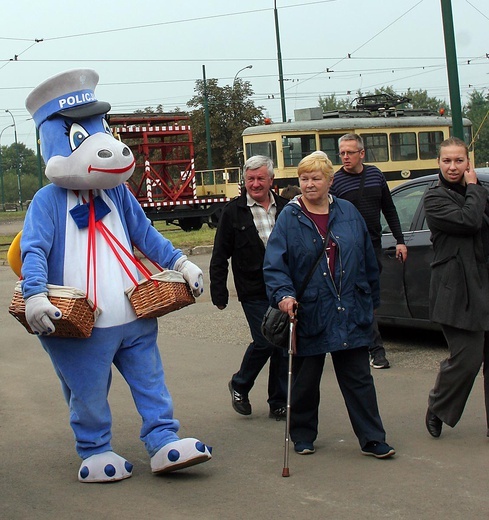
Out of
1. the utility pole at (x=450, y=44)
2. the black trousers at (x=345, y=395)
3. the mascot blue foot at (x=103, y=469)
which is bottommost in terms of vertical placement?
the mascot blue foot at (x=103, y=469)

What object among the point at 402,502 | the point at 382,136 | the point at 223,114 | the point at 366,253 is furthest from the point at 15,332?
the point at 223,114

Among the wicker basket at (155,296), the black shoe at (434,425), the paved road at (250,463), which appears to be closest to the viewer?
the paved road at (250,463)

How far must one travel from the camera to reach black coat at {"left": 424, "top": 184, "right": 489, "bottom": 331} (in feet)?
18.5

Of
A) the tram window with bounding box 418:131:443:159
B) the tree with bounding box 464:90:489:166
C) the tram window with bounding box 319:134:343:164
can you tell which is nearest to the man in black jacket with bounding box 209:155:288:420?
the tram window with bounding box 319:134:343:164

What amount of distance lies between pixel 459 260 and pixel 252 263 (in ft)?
4.98

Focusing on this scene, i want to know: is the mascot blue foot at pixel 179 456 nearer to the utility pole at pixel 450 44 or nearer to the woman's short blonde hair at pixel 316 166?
the woman's short blonde hair at pixel 316 166

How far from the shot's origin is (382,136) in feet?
86.0

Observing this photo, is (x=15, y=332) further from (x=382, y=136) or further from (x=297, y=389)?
(x=382, y=136)

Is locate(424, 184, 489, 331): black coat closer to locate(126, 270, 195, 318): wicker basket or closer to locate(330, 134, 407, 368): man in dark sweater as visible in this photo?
locate(126, 270, 195, 318): wicker basket

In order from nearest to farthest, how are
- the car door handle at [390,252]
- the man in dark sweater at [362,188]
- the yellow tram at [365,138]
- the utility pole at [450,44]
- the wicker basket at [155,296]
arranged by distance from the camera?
Answer: the wicker basket at [155,296], the man in dark sweater at [362,188], the car door handle at [390,252], the utility pole at [450,44], the yellow tram at [365,138]

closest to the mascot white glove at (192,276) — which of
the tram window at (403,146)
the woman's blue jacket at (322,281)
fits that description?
the woman's blue jacket at (322,281)

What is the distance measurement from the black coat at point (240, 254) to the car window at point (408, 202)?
2462 mm

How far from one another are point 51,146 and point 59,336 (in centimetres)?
119

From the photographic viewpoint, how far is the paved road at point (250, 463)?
15.7 ft
